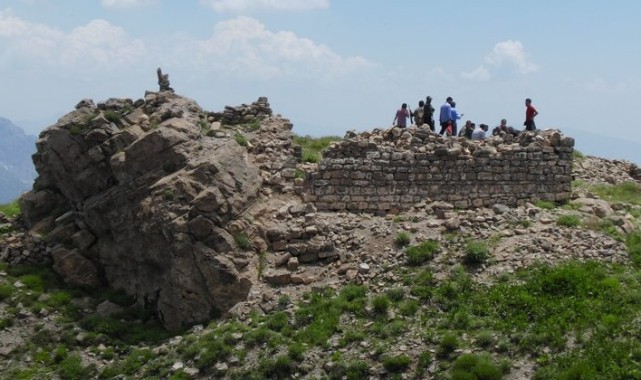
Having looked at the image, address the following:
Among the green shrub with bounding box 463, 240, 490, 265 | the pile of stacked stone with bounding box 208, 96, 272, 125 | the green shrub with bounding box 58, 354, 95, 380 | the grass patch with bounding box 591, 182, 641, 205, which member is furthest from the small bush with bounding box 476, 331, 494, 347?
the pile of stacked stone with bounding box 208, 96, 272, 125

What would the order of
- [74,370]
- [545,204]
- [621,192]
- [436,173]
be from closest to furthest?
[74,370]
[545,204]
[436,173]
[621,192]

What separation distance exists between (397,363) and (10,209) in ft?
59.2

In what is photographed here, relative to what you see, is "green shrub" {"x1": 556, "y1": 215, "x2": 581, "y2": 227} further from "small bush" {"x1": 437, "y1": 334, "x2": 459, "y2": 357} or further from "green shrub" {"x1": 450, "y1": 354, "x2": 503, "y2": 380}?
"green shrub" {"x1": 450, "y1": 354, "x2": 503, "y2": 380}

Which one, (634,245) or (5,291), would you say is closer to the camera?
(634,245)

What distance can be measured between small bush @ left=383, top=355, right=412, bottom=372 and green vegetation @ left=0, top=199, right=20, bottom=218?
16.7m

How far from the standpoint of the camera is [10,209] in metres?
29.4

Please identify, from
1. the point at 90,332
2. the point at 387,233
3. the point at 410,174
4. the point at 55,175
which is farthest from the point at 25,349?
the point at 410,174

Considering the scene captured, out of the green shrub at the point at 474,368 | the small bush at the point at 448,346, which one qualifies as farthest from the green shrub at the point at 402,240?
the green shrub at the point at 474,368

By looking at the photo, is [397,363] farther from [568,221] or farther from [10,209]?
[10,209]

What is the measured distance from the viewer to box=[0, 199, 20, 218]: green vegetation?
2864cm

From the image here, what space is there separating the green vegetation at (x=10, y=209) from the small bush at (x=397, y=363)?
1671cm

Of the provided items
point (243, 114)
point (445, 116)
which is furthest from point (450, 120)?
point (243, 114)

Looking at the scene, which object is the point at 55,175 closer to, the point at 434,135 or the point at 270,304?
the point at 270,304

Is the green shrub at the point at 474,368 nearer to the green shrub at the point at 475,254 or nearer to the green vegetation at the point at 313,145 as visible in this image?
the green shrub at the point at 475,254
